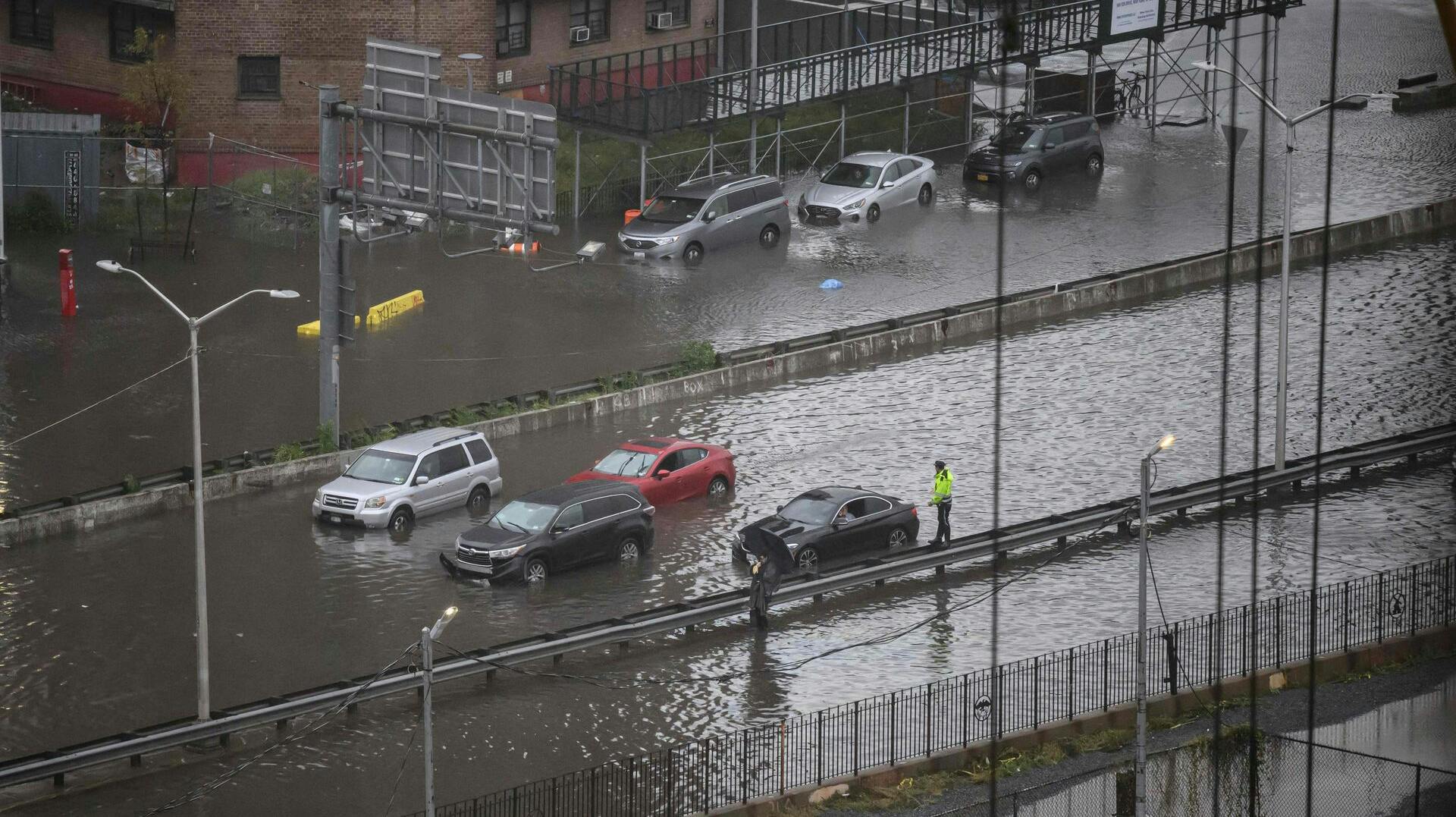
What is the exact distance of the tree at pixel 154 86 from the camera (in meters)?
48.0

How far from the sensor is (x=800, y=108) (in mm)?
51125

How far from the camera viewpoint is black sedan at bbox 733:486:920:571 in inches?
1156

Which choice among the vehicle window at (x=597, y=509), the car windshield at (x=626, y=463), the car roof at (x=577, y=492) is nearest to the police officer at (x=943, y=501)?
the car roof at (x=577, y=492)

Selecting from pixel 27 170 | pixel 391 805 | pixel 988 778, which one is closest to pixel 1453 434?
pixel 988 778

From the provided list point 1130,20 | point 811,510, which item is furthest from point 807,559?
point 1130,20

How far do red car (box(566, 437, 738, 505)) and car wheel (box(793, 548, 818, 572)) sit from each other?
131 inches

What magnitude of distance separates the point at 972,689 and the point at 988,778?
62.7 inches

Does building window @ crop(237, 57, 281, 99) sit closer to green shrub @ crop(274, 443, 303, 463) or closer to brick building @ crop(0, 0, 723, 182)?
brick building @ crop(0, 0, 723, 182)

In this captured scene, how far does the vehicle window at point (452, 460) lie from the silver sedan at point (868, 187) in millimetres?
16435

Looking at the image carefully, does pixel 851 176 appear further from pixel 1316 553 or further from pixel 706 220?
pixel 1316 553

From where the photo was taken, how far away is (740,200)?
44375 mm

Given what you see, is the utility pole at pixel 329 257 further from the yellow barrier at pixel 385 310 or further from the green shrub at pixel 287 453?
the yellow barrier at pixel 385 310

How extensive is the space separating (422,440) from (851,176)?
17.9m

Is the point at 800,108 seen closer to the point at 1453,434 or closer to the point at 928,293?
the point at 928,293
